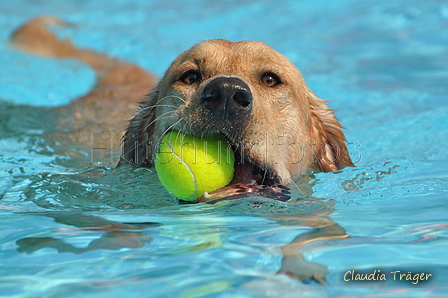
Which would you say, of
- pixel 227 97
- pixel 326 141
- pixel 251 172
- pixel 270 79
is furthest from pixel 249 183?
pixel 326 141

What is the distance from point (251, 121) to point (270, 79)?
787 millimetres

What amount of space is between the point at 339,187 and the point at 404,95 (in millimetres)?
3900

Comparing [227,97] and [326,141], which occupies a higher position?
[227,97]

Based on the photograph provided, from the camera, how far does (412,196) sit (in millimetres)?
3531

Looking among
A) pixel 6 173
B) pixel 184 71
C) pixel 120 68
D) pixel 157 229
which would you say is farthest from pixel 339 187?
pixel 120 68

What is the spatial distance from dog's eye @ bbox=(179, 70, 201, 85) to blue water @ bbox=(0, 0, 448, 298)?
0.76 m

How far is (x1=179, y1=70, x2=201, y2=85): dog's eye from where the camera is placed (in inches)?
149

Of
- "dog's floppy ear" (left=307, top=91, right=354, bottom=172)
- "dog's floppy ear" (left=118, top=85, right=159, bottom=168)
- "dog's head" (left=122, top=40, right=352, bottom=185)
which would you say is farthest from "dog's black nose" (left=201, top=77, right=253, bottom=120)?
"dog's floppy ear" (left=307, top=91, right=354, bottom=172)

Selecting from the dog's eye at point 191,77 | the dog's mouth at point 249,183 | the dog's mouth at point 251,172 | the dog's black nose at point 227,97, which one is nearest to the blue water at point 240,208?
the dog's mouth at point 249,183

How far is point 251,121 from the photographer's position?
10.3 ft

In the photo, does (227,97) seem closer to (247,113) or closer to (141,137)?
(247,113)

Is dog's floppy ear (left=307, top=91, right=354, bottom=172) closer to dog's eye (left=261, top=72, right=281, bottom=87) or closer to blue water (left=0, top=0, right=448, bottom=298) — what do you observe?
blue water (left=0, top=0, right=448, bottom=298)

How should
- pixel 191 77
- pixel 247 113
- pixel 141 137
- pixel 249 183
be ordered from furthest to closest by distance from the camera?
pixel 141 137
pixel 191 77
pixel 249 183
pixel 247 113

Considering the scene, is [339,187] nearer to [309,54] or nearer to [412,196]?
[412,196]
